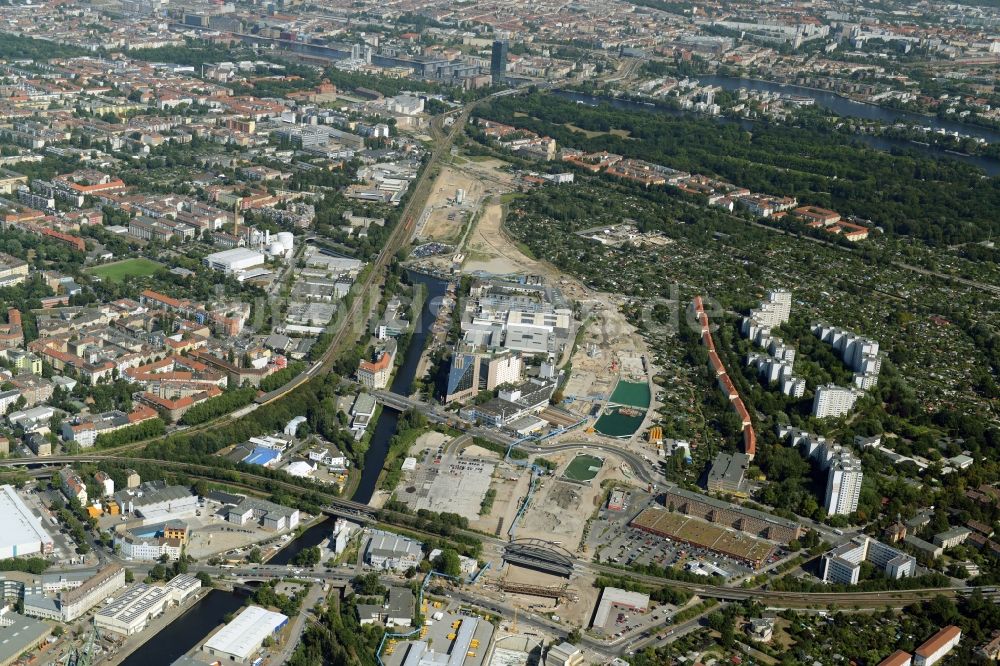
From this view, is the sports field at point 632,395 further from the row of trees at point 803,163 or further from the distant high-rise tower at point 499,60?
the distant high-rise tower at point 499,60

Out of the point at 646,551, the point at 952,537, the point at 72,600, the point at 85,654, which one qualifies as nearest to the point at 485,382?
the point at 646,551

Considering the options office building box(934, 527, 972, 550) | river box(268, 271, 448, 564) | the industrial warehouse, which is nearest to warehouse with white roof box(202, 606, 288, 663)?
river box(268, 271, 448, 564)

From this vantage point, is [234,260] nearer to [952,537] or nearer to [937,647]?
[952,537]

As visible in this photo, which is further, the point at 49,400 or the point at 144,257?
the point at 144,257

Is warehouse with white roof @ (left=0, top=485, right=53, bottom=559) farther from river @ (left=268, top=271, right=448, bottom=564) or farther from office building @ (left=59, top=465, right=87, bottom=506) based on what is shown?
river @ (left=268, top=271, right=448, bottom=564)

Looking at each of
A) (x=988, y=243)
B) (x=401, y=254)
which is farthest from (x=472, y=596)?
(x=988, y=243)

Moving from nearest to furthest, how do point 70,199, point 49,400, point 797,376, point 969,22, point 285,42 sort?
point 49,400 → point 797,376 → point 70,199 → point 285,42 → point 969,22

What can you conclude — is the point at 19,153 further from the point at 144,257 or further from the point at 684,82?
the point at 684,82
